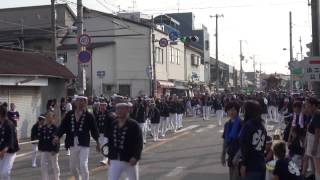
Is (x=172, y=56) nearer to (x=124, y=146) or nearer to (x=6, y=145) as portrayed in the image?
(x=6, y=145)

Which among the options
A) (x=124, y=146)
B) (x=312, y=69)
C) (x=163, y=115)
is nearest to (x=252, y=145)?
(x=124, y=146)

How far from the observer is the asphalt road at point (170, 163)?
13.8m

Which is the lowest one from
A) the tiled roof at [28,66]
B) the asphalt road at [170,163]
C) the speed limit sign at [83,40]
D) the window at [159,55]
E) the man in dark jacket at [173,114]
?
the asphalt road at [170,163]

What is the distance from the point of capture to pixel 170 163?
16.0 meters

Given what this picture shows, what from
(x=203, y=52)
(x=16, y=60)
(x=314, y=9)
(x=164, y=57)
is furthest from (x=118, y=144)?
(x=203, y=52)

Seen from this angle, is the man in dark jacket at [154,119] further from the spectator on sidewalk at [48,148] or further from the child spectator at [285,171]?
the child spectator at [285,171]

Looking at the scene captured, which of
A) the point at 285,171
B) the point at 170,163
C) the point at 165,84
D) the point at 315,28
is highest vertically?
the point at 315,28

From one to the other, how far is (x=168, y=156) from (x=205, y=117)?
23672 millimetres

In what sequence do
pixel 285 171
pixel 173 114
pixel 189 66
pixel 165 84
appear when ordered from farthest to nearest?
1. pixel 189 66
2. pixel 165 84
3. pixel 173 114
4. pixel 285 171

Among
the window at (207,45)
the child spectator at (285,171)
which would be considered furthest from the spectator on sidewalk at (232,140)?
the window at (207,45)

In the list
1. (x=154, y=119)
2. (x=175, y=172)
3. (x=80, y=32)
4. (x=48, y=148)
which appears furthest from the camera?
(x=154, y=119)

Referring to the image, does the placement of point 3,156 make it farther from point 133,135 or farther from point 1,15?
point 1,15

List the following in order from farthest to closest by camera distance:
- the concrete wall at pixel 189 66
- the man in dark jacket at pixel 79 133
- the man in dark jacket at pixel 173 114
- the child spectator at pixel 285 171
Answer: the concrete wall at pixel 189 66 < the man in dark jacket at pixel 173 114 < the man in dark jacket at pixel 79 133 < the child spectator at pixel 285 171

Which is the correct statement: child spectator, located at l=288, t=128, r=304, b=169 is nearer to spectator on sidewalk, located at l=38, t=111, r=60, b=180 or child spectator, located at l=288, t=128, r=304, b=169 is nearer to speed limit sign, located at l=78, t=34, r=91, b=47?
spectator on sidewalk, located at l=38, t=111, r=60, b=180
